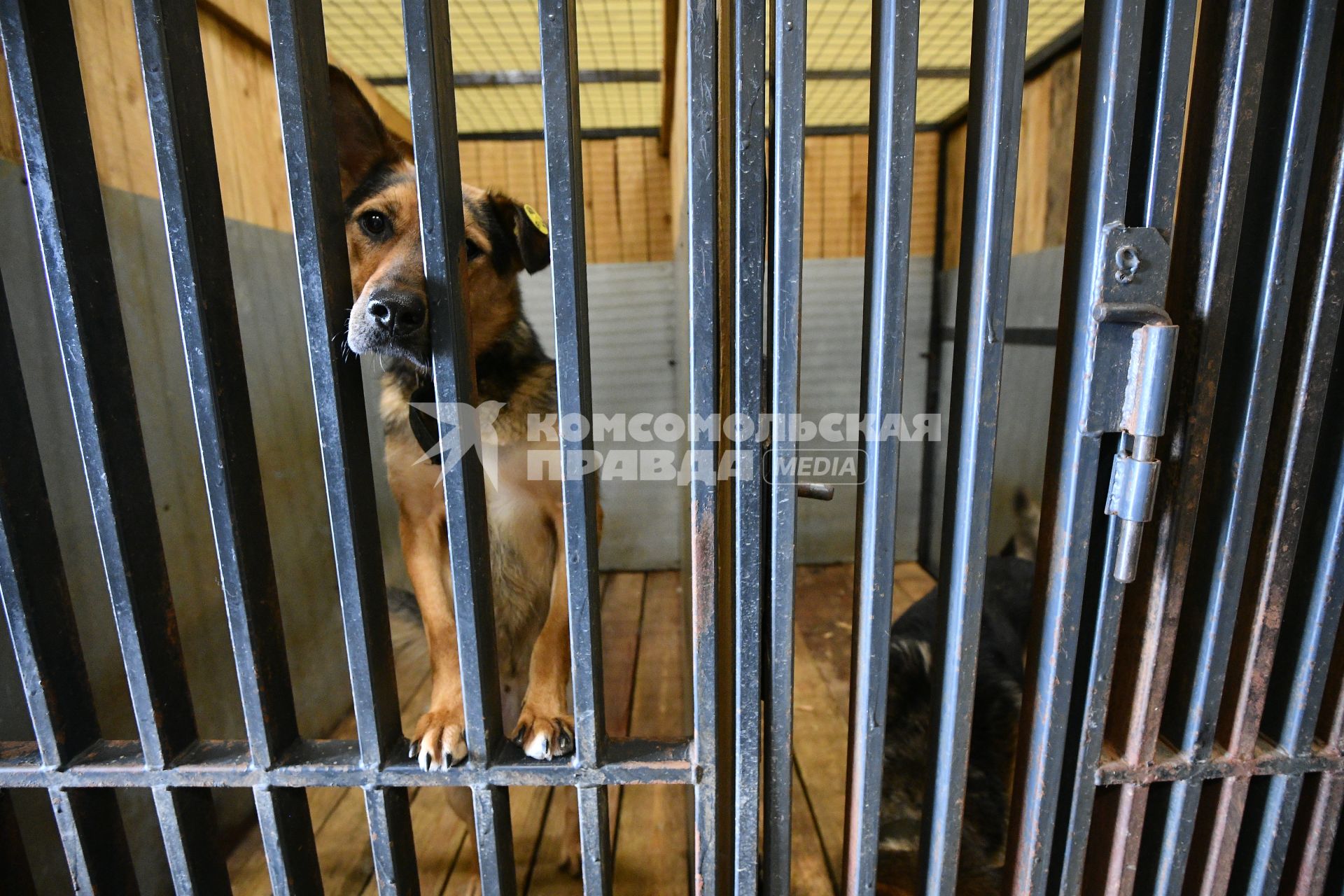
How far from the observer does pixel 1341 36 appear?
691 mm

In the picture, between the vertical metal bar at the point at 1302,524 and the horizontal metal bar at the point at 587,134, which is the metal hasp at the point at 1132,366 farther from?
the horizontal metal bar at the point at 587,134

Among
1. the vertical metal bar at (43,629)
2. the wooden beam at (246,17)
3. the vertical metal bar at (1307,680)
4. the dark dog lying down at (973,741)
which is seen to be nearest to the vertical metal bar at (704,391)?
the dark dog lying down at (973,741)

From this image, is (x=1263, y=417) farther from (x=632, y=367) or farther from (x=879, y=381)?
(x=632, y=367)

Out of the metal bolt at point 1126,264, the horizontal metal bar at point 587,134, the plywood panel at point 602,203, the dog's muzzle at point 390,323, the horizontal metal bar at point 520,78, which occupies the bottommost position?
the dog's muzzle at point 390,323

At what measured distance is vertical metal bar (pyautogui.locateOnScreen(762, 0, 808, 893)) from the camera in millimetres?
645

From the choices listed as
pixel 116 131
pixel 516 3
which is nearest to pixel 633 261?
pixel 516 3

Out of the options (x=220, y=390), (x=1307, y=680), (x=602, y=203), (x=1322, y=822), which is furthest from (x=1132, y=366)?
(x=602, y=203)

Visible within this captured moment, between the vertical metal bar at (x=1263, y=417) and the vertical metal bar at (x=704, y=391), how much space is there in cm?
63

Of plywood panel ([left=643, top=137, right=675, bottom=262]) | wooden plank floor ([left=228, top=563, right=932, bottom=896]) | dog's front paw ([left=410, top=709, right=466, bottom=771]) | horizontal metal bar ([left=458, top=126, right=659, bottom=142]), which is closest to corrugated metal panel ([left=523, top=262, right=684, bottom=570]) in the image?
plywood panel ([left=643, top=137, right=675, bottom=262])

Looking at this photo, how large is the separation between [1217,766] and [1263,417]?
1.53 ft

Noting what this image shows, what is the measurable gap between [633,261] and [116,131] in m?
1.99

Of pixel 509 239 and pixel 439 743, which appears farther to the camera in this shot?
pixel 509 239

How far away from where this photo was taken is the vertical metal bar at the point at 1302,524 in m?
0.70

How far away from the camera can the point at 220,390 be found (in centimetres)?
74
